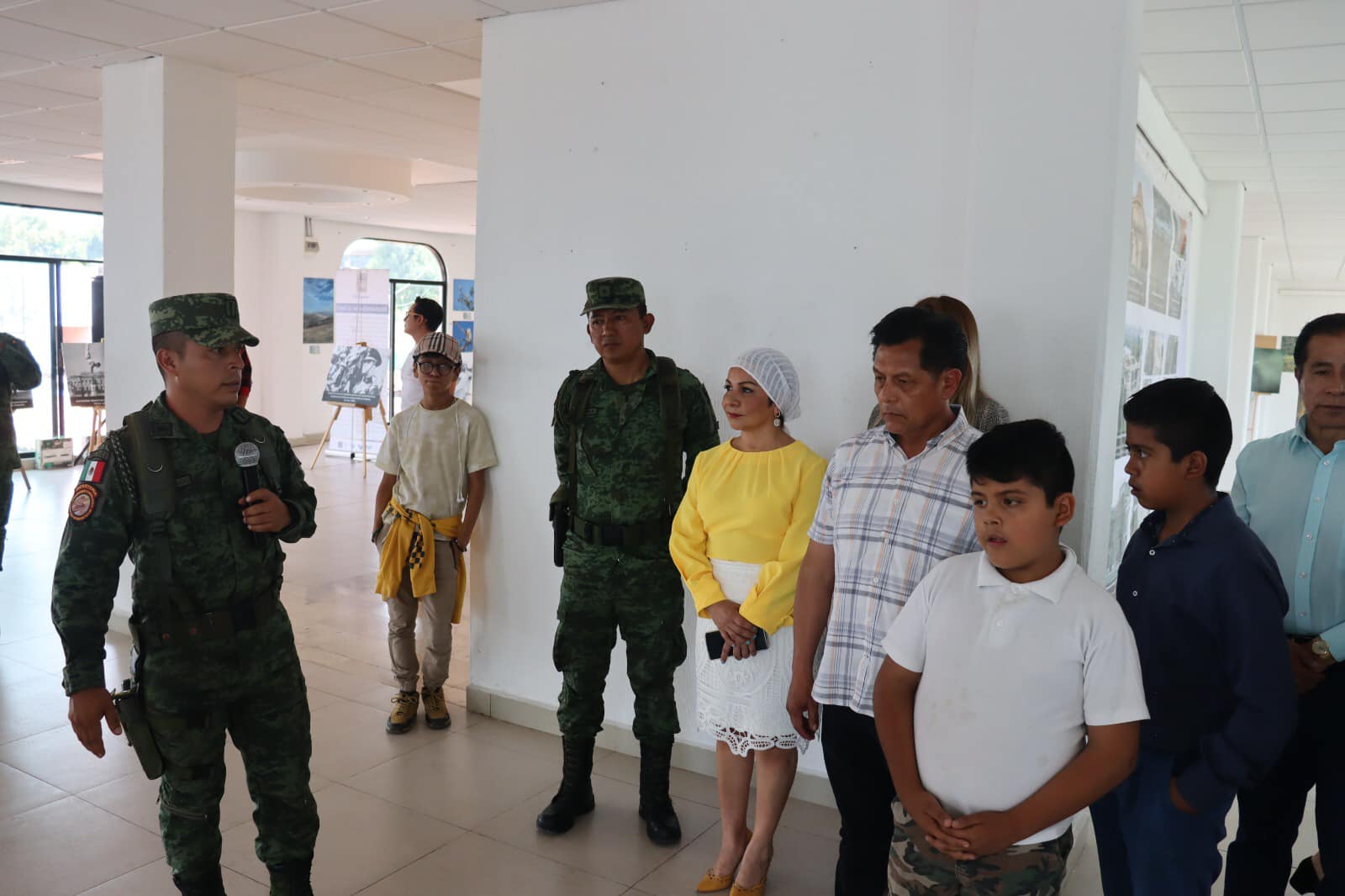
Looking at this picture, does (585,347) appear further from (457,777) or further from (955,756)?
(955,756)

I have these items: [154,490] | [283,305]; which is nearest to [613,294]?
[154,490]

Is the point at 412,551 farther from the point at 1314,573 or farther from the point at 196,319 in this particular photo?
the point at 1314,573

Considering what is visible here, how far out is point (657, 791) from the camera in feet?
10.5

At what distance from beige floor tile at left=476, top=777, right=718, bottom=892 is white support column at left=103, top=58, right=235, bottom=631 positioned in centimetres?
315

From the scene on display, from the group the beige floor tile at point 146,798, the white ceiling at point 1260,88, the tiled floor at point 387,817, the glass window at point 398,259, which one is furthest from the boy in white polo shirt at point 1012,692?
the glass window at point 398,259

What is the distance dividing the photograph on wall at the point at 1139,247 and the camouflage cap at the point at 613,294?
267cm

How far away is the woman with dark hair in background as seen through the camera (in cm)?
261

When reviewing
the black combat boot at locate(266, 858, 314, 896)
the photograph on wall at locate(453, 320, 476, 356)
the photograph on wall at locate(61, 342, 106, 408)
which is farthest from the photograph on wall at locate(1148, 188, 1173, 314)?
the photograph on wall at locate(61, 342, 106, 408)

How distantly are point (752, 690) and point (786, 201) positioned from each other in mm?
1716

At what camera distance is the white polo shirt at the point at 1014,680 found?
63.7 inches

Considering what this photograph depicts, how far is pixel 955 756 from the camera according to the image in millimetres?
1722

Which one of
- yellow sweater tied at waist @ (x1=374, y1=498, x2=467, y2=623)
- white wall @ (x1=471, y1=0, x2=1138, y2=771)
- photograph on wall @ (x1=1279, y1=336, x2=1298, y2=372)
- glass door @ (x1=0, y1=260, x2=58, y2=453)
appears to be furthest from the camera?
photograph on wall @ (x1=1279, y1=336, x2=1298, y2=372)

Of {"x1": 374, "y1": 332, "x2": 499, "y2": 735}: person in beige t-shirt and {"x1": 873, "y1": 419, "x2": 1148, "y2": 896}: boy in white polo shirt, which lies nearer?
{"x1": 873, "y1": 419, "x2": 1148, "y2": 896}: boy in white polo shirt

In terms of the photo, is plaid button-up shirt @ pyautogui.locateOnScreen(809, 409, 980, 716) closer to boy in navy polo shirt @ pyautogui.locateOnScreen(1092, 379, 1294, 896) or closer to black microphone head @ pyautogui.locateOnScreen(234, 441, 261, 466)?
boy in navy polo shirt @ pyautogui.locateOnScreen(1092, 379, 1294, 896)
